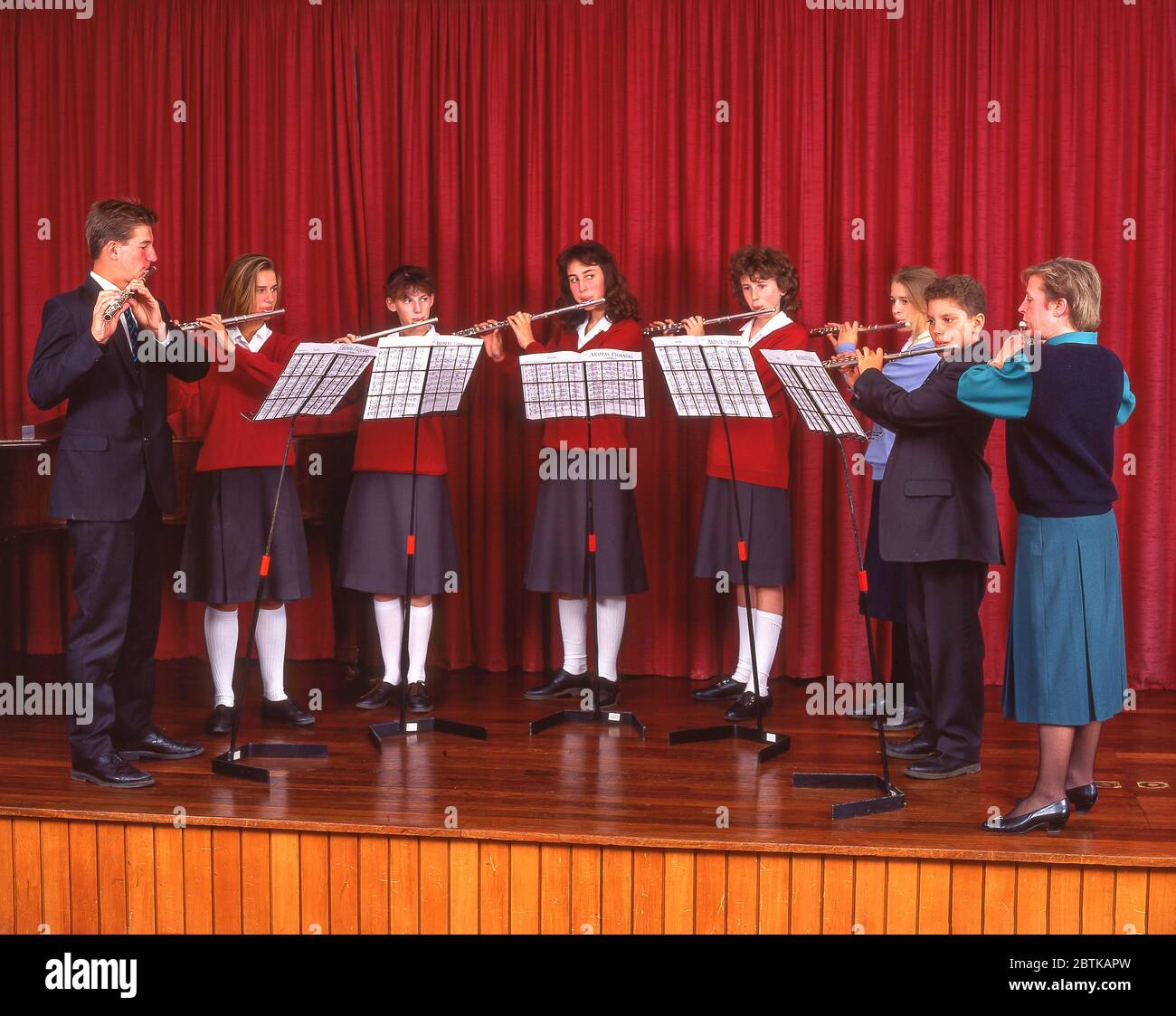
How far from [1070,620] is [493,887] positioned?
1.53 meters

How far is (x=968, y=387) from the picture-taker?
3.08 metres

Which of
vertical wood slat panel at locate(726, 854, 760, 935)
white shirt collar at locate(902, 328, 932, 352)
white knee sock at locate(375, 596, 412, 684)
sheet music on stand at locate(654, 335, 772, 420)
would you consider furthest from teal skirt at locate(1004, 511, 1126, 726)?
white knee sock at locate(375, 596, 412, 684)

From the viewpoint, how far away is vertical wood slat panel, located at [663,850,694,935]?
3096 mm

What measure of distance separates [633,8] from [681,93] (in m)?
0.37

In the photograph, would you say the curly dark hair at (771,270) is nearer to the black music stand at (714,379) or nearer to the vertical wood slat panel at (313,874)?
the black music stand at (714,379)

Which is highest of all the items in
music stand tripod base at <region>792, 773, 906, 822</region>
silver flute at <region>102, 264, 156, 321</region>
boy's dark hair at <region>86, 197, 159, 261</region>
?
boy's dark hair at <region>86, 197, 159, 261</region>

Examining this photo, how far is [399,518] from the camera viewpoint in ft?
14.3

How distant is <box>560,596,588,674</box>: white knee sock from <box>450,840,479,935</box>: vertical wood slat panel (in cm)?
153

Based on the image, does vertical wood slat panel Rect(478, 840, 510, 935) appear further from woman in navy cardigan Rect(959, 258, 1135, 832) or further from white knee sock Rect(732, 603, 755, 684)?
white knee sock Rect(732, 603, 755, 684)

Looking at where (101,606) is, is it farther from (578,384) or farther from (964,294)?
(964,294)

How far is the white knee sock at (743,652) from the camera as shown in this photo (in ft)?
14.9

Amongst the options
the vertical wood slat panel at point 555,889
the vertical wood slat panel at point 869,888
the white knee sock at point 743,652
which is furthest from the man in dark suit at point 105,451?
the white knee sock at point 743,652

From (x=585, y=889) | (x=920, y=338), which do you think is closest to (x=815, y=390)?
(x=920, y=338)

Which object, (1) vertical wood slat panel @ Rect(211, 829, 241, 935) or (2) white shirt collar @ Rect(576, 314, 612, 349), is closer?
(1) vertical wood slat panel @ Rect(211, 829, 241, 935)
